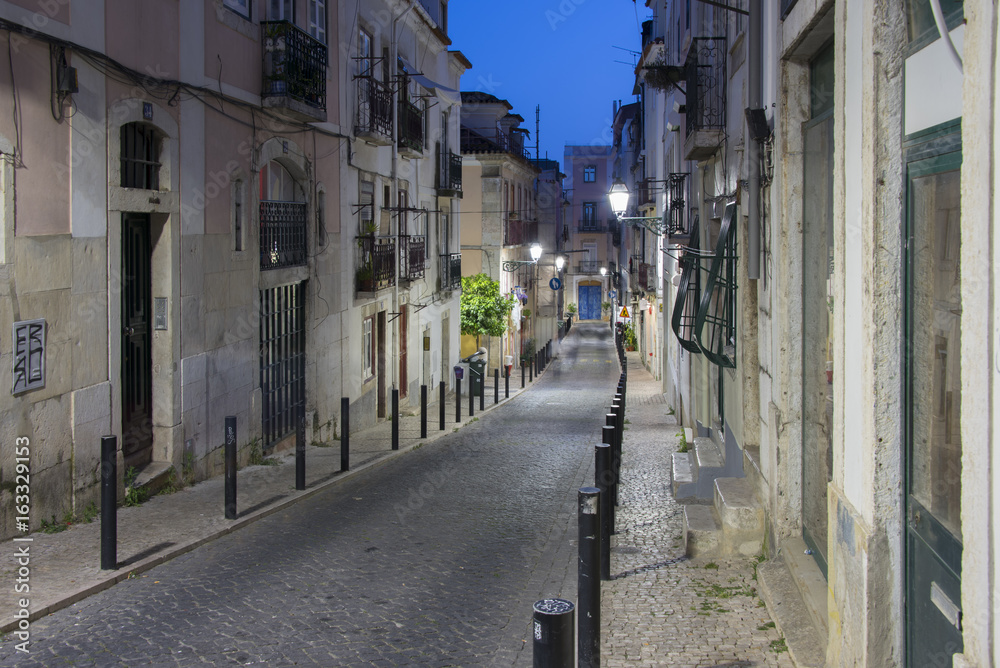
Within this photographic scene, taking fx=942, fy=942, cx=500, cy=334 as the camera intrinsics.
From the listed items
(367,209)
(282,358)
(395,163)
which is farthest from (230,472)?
(395,163)

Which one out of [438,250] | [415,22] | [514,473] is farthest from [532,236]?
[514,473]

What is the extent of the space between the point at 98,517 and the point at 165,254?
2962 mm

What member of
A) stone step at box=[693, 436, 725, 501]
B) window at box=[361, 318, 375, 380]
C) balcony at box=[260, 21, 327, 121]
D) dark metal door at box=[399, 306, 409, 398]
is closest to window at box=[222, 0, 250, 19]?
balcony at box=[260, 21, 327, 121]

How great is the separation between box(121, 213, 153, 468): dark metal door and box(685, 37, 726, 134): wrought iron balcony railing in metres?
6.26

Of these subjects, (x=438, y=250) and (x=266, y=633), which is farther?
(x=438, y=250)

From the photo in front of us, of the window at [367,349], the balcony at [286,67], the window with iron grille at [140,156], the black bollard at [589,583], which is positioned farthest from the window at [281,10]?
the black bollard at [589,583]

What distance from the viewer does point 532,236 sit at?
144 ft

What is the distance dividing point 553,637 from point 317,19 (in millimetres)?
13033

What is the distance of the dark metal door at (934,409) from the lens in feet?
11.5

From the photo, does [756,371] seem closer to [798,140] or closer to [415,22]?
[798,140]

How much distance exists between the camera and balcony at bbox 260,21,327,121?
40.3ft

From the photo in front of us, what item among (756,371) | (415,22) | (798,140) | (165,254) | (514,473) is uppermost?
(415,22)

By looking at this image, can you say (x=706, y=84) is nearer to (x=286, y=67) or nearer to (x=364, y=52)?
(x=286, y=67)

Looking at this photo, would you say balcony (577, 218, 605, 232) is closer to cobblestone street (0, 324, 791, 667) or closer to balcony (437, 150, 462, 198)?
balcony (437, 150, 462, 198)
